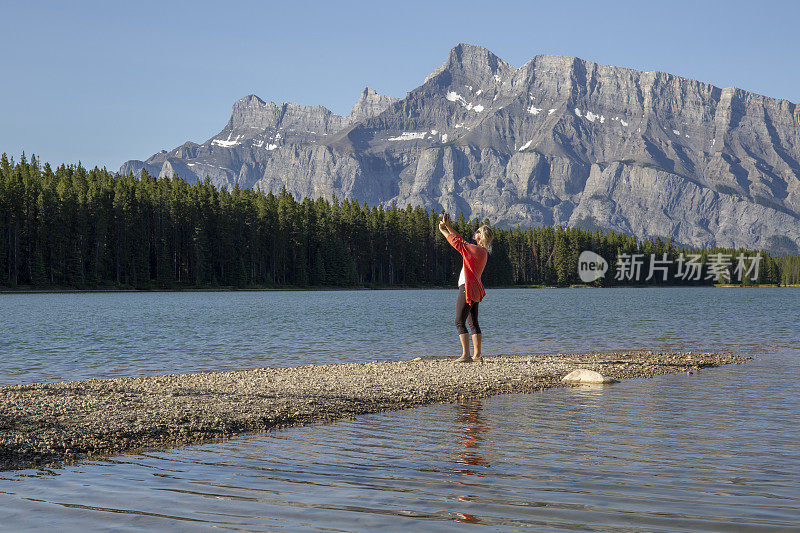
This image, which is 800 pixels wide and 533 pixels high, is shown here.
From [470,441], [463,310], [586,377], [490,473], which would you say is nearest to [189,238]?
[463,310]

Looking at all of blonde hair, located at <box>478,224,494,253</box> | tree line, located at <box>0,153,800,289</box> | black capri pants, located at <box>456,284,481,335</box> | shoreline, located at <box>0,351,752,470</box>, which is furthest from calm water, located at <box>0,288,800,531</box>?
tree line, located at <box>0,153,800,289</box>

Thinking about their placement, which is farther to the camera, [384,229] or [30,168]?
[384,229]

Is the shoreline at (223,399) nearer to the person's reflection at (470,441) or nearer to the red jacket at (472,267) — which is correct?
the person's reflection at (470,441)

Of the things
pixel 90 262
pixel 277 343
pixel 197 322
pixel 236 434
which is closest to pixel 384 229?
pixel 90 262

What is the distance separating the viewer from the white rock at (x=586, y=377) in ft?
64.4

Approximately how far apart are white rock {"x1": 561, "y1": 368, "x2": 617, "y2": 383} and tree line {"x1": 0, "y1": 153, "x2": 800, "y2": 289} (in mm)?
109580

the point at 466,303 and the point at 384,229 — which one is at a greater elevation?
the point at 384,229

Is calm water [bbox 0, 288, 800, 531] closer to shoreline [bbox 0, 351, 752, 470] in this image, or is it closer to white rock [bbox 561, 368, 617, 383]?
white rock [bbox 561, 368, 617, 383]

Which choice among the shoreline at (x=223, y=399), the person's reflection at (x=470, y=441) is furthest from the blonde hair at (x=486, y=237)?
the person's reflection at (x=470, y=441)

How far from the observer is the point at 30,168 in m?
133

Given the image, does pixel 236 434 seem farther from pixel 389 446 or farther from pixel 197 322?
pixel 197 322

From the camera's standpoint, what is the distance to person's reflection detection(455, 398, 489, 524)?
26.6 ft

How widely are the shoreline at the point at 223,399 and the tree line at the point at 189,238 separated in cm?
10560

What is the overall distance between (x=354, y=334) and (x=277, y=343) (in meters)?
6.75
